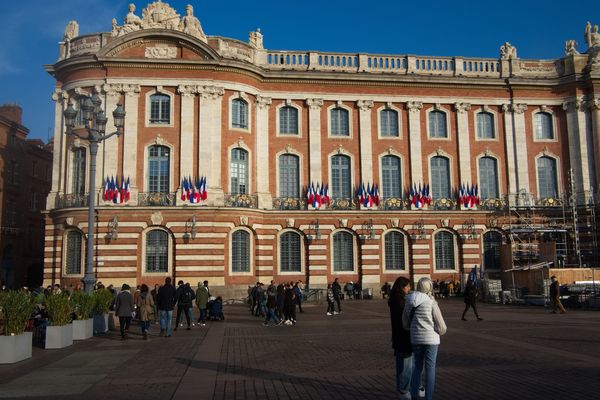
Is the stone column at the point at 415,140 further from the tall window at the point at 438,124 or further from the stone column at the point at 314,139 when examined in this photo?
the stone column at the point at 314,139

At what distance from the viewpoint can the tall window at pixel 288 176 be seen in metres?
39.2

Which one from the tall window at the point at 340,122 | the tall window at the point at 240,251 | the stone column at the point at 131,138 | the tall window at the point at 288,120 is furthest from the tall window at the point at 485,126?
the stone column at the point at 131,138

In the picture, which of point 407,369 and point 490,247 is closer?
point 407,369

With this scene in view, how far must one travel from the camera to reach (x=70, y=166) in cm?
3666

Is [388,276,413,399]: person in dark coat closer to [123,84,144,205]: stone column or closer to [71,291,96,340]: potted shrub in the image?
[71,291,96,340]: potted shrub

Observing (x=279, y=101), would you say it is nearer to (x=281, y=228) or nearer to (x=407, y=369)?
(x=281, y=228)

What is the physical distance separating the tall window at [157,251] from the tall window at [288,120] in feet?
35.6

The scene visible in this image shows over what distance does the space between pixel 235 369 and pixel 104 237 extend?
23806 mm

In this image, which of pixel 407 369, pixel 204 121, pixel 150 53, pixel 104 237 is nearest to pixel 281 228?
pixel 204 121

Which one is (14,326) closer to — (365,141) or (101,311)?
(101,311)

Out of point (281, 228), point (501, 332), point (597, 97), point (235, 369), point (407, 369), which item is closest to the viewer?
point (407, 369)

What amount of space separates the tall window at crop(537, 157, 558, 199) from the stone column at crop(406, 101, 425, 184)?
887cm

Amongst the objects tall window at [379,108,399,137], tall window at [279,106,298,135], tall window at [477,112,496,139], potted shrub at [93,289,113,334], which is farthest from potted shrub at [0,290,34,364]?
tall window at [477,112,496,139]

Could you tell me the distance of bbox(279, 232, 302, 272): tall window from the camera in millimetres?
38344
